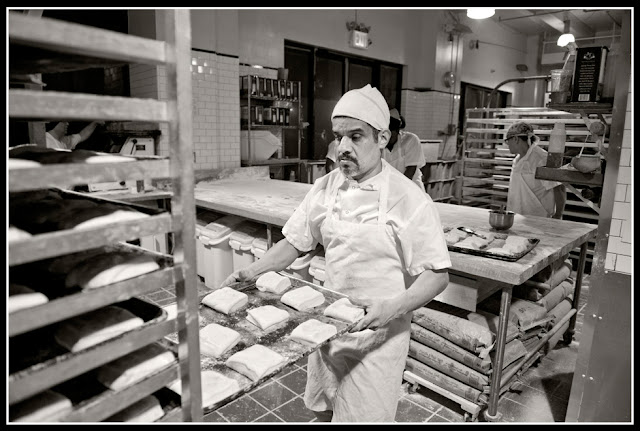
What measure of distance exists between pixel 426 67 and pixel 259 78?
→ 188 inches

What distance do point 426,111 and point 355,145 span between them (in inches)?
330

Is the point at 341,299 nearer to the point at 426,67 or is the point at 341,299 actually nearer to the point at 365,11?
the point at 365,11

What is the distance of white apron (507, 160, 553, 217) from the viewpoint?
463 cm

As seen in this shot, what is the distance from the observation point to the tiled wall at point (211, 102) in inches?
228

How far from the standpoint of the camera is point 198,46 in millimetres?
5789

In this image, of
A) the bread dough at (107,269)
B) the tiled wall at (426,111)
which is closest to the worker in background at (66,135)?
the bread dough at (107,269)

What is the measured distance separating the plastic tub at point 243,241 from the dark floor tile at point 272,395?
5.08 feet

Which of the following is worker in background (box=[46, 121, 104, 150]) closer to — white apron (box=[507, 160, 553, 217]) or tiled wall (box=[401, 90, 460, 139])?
white apron (box=[507, 160, 553, 217])

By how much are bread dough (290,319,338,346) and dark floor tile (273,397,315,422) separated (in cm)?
143

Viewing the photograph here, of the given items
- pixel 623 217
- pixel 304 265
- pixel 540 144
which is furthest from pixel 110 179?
pixel 540 144

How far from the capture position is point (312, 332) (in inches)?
63.4

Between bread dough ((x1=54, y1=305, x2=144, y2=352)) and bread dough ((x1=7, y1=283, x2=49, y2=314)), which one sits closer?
bread dough ((x1=7, y1=283, x2=49, y2=314))

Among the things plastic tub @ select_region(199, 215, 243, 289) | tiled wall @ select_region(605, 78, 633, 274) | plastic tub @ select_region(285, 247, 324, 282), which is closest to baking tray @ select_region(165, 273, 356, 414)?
tiled wall @ select_region(605, 78, 633, 274)

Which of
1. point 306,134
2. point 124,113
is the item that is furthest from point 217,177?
point 124,113
